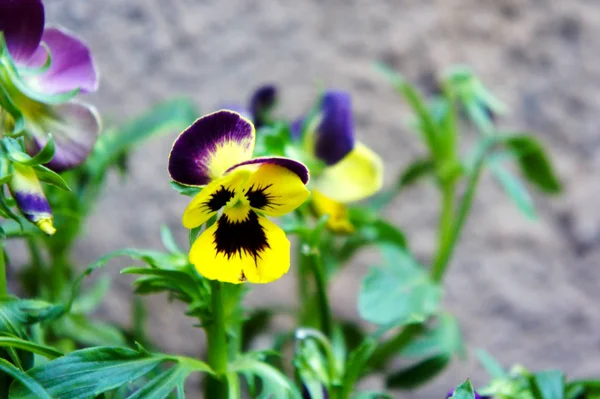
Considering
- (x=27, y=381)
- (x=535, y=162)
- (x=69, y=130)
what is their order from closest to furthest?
(x=27, y=381) < (x=69, y=130) < (x=535, y=162)

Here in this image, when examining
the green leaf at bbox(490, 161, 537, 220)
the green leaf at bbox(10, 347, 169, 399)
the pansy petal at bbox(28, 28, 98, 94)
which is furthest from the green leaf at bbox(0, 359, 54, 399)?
the green leaf at bbox(490, 161, 537, 220)

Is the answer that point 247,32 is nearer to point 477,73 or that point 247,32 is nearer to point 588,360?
point 477,73

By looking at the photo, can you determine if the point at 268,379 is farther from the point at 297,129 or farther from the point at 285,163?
the point at 297,129

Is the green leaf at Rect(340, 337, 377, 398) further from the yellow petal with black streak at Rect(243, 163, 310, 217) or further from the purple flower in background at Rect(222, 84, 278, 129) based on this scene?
the purple flower in background at Rect(222, 84, 278, 129)

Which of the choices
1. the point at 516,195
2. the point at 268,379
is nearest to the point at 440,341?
the point at 516,195

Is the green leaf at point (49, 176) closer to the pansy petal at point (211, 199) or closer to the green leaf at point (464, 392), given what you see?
the pansy petal at point (211, 199)

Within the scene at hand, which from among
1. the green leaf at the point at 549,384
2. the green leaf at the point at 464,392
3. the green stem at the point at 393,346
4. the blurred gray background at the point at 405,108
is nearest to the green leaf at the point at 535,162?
the blurred gray background at the point at 405,108
